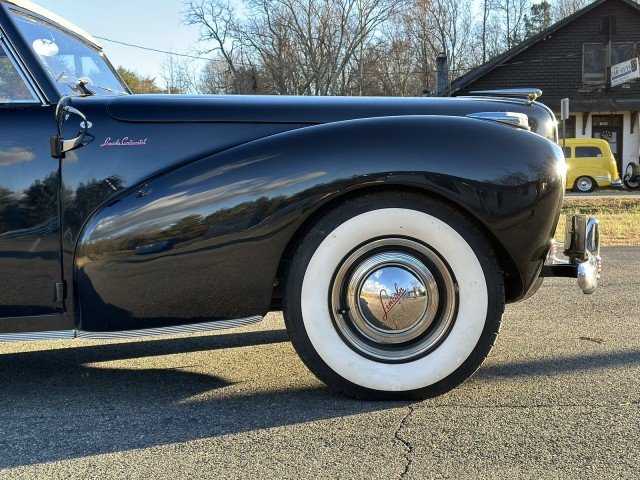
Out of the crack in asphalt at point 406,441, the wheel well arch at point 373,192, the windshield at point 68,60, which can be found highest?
the windshield at point 68,60

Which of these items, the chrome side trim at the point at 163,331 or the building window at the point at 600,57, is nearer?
the chrome side trim at the point at 163,331

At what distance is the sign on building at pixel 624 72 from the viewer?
2280cm

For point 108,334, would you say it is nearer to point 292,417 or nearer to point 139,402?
point 139,402

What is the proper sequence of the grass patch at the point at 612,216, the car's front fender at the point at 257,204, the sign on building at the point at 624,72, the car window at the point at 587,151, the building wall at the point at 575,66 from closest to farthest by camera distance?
1. the car's front fender at the point at 257,204
2. the grass patch at the point at 612,216
3. the car window at the point at 587,151
4. the sign on building at the point at 624,72
5. the building wall at the point at 575,66

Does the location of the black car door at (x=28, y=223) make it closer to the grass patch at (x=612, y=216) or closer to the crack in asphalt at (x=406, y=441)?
the crack in asphalt at (x=406, y=441)

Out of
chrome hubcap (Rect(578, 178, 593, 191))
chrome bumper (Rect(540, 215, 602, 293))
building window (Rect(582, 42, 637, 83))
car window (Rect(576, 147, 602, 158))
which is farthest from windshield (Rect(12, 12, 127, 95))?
building window (Rect(582, 42, 637, 83))

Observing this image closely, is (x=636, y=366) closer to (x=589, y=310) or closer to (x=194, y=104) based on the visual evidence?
(x=589, y=310)

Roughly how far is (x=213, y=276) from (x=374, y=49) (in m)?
38.6

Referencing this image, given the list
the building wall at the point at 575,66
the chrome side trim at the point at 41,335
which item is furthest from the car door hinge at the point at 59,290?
the building wall at the point at 575,66

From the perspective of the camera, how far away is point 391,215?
7.91 ft

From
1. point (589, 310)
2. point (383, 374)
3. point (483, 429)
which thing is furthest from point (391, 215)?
point (589, 310)

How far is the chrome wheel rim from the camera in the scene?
242 centimetres

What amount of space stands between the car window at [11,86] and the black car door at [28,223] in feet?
0.50

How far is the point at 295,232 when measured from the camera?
8.00 ft
